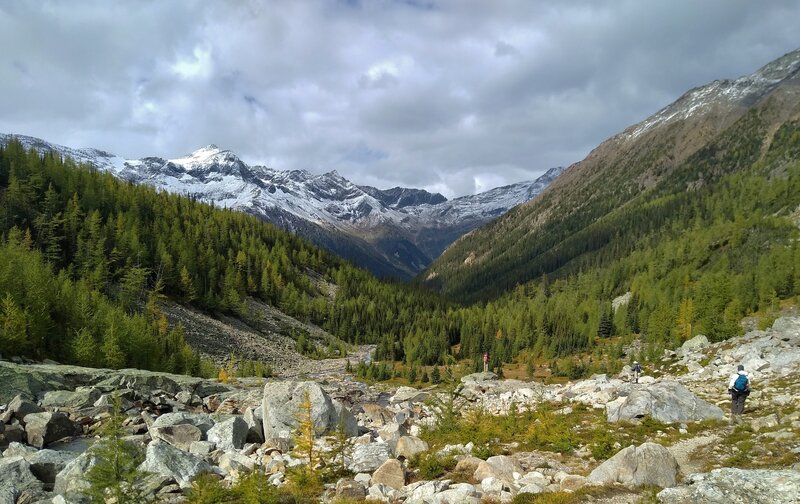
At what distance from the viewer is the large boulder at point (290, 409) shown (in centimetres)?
2270

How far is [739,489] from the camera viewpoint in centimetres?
987

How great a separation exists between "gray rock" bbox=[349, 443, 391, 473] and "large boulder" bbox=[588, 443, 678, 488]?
7.62 metres

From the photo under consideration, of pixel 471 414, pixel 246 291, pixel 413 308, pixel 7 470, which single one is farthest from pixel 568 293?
pixel 7 470

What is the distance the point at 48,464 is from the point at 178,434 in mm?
6069

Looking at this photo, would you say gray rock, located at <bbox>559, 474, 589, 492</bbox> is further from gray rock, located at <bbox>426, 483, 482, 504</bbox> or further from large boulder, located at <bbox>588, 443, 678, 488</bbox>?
gray rock, located at <bbox>426, 483, 482, 504</bbox>

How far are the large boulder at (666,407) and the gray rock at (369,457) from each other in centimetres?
1349

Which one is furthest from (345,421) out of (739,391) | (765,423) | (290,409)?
(739,391)

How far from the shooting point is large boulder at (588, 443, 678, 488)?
509 inches

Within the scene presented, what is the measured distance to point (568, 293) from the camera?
19812 cm

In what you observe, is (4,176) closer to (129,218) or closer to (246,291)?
(129,218)

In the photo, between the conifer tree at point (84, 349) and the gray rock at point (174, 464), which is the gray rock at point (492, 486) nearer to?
the gray rock at point (174, 464)

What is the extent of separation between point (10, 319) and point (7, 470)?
109 ft

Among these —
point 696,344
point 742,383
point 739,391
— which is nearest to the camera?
point 742,383

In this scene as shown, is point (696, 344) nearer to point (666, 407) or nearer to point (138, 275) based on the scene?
point (666, 407)
